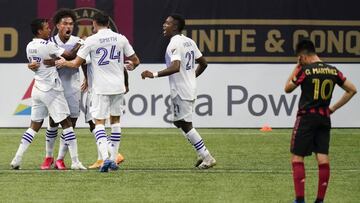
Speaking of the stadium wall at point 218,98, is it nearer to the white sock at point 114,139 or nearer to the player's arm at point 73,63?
the white sock at point 114,139

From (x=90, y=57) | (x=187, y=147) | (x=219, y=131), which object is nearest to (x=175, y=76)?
(x=90, y=57)

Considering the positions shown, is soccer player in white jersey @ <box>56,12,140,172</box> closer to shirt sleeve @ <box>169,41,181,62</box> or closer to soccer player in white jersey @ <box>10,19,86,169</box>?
soccer player in white jersey @ <box>10,19,86,169</box>

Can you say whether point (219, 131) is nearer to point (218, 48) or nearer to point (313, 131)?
point (218, 48)

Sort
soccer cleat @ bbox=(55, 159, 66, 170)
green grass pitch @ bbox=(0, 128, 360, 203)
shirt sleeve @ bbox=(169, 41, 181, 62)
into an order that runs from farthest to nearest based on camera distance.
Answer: soccer cleat @ bbox=(55, 159, 66, 170) → shirt sleeve @ bbox=(169, 41, 181, 62) → green grass pitch @ bbox=(0, 128, 360, 203)

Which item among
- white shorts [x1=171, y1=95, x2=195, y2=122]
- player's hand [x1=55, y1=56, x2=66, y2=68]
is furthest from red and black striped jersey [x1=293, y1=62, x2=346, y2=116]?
player's hand [x1=55, y1=56, x2=66, y2=68]

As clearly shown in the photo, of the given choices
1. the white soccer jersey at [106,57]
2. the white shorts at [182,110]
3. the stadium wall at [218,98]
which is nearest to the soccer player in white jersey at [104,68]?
the white soccer jersey at [106,57]

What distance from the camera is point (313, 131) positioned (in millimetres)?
12641

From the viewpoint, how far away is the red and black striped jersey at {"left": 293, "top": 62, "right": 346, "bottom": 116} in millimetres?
12414

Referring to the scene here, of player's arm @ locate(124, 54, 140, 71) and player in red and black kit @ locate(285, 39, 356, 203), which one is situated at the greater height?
player's arm @ locate(124, 54, 140, 71)

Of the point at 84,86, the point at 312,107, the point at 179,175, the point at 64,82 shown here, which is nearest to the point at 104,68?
the point at 64,82

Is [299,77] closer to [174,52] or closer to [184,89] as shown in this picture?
[174,52]

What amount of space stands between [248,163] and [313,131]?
16.1 ft

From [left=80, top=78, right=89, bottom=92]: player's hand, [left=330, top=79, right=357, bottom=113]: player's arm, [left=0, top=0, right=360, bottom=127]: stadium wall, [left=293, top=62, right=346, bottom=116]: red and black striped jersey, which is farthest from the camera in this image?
[left=0, top=0, right=360, bottom=127]: stadium wall

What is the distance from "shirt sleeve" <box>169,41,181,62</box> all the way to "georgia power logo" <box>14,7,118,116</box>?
7.92m
